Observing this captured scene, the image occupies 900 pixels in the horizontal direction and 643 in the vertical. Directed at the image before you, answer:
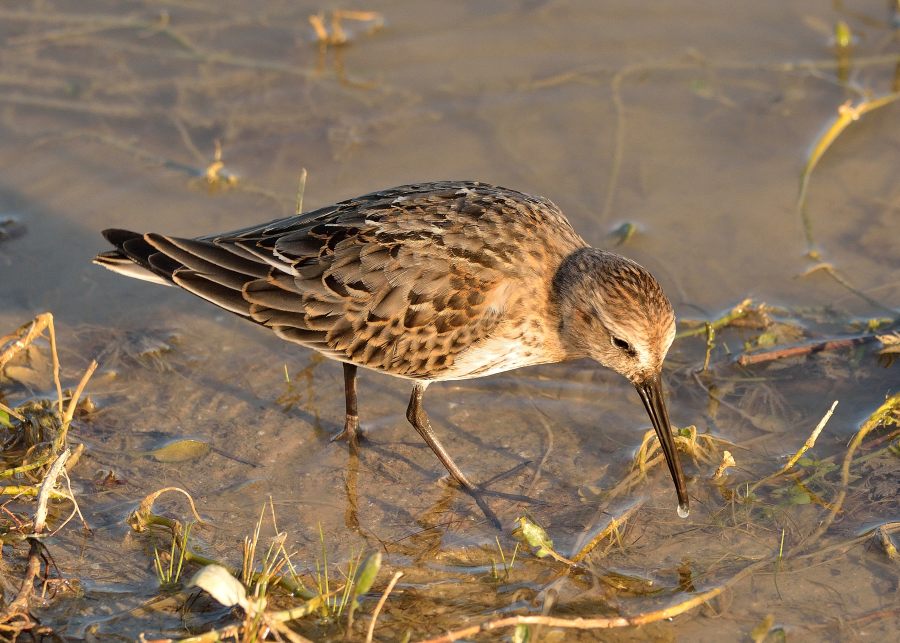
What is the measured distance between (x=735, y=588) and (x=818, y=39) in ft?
23.2

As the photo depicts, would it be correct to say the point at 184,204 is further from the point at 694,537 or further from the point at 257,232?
the point at 694,537

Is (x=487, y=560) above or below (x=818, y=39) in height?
below

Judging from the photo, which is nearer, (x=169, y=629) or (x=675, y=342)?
(x=169, y=629)

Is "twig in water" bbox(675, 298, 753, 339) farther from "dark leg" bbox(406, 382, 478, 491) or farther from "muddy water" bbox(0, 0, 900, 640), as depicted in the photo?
"dark leg" bbox(406, 382, 478, 491)

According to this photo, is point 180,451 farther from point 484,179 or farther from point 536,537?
point 484,179

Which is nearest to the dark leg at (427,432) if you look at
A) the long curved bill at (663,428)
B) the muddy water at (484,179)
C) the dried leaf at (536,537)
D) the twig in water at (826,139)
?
the muddy water at (484,179)

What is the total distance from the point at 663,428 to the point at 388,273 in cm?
202

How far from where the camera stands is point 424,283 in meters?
7.43

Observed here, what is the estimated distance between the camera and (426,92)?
37.3ft

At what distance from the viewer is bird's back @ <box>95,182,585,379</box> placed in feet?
24.4

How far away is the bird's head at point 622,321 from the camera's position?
23.6 ft

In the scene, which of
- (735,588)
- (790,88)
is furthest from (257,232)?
(790,88)

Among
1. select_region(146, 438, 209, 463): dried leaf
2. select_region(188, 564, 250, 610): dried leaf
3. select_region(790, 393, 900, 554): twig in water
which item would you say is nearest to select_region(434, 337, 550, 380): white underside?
select_region(146, 438, 209, 463): dried leaf

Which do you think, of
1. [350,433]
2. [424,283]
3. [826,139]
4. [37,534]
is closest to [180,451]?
[350,433]
